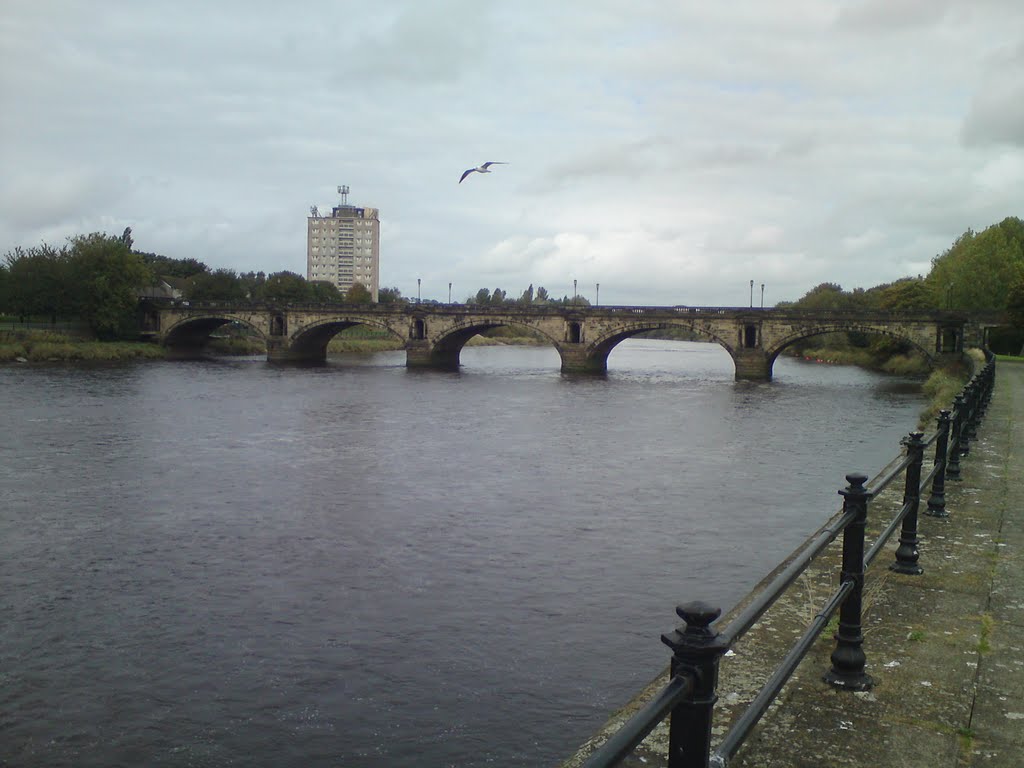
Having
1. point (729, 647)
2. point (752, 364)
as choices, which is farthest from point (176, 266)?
point (729, 647)

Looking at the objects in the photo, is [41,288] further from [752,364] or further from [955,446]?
[955,446]

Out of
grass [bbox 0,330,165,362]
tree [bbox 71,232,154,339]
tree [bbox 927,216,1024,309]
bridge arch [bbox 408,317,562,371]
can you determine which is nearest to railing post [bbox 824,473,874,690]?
grass [bbox 0,330,165,362]

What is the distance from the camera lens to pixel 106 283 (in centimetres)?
7606

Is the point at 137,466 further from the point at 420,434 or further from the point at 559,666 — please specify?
the point at 559,666

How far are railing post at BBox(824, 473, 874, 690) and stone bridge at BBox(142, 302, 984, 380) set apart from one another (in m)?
63.2

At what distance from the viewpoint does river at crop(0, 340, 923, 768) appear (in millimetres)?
9672

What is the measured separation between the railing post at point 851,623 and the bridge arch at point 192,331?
8073cm

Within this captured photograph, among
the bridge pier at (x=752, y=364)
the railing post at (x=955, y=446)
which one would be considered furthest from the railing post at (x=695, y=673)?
the bridge pier at (x=752, y=364)

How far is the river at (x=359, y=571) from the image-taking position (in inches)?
381

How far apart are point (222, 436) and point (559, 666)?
2234cm

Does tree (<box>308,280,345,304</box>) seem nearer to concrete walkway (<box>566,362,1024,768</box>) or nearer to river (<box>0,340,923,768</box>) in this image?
river (<box>0,340,923,768</box>)

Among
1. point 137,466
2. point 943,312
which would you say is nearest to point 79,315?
point 137,466

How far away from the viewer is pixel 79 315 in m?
77.9

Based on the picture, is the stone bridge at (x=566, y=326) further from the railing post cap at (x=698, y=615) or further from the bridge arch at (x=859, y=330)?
the railing post cap at (x=698, y=615)
